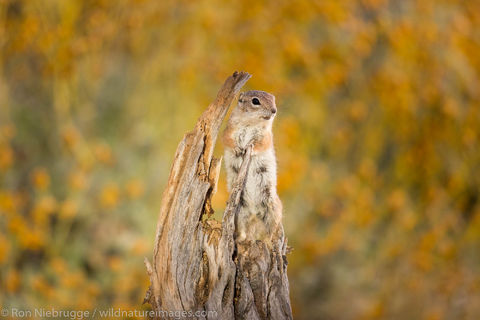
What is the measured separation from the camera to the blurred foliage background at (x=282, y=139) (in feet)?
28.5

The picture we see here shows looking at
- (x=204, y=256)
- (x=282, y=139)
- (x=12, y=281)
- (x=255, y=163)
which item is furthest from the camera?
(x=282, y=139)

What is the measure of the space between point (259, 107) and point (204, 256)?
48.1 inches

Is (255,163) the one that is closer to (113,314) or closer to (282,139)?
(113,314)

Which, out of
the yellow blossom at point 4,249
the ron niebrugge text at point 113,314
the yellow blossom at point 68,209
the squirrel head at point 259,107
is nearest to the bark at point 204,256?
the ron niebrugge text at point 113,314

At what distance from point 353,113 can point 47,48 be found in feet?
19.6

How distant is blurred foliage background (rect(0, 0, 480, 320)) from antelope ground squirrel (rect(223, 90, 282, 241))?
3552mm

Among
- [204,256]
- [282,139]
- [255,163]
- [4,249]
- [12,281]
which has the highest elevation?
Result: [282,139]

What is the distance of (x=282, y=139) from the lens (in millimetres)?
9484

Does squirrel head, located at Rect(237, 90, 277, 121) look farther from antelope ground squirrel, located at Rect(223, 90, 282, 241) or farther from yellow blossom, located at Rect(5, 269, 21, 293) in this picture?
yellow blossom, located at Rect(5, 269, 21, 293)

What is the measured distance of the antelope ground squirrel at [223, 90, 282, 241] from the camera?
12.9 feet

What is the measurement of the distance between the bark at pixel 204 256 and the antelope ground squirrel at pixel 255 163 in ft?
0.50

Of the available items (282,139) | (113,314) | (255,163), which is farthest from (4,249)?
(255,163)

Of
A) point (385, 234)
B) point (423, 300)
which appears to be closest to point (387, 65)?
point (385, 234)

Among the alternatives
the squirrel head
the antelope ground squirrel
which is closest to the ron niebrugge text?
the antelope ground squirrel
